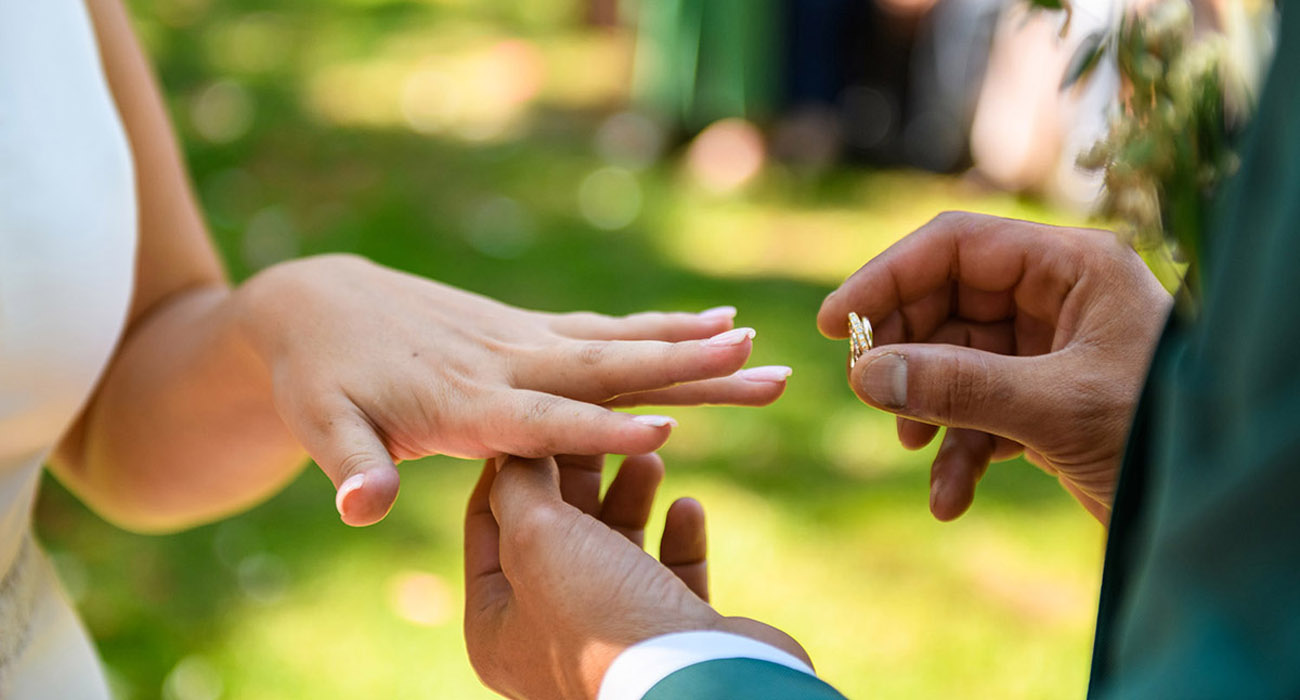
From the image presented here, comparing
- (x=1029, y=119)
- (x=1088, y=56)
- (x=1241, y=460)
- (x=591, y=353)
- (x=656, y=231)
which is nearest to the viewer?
(x=1241, y=460)

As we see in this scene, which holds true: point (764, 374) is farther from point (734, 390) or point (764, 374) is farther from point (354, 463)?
point (354, 463)

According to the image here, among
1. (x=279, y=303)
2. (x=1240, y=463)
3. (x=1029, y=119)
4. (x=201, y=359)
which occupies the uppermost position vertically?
(x=1240, y=463)

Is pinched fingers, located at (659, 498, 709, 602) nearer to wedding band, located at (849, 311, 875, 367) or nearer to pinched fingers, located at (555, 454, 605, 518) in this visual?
pinched fingers, located at (555, 454, 605, 518)

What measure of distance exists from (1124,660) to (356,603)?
227 centimetres

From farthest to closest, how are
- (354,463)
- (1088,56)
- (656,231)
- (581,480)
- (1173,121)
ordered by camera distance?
(656,231), (581,480), (354,463), (1088,56), (1173,121)

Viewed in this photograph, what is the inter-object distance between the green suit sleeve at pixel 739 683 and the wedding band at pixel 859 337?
43 cm

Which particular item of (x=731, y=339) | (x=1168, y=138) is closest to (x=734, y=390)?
(x=731, y=339)

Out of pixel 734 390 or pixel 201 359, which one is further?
pixel 201 359

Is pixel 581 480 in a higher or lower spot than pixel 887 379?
lower

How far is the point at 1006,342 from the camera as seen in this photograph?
1361 millimetres

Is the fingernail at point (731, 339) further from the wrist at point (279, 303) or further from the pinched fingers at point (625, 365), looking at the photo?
the wrist at point (279, 303)

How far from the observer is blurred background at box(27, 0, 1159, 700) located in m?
2.56

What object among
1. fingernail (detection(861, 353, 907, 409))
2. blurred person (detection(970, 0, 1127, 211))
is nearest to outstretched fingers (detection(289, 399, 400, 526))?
fingernail (detection(861, 353, 907, 409))

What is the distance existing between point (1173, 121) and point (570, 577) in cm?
61
